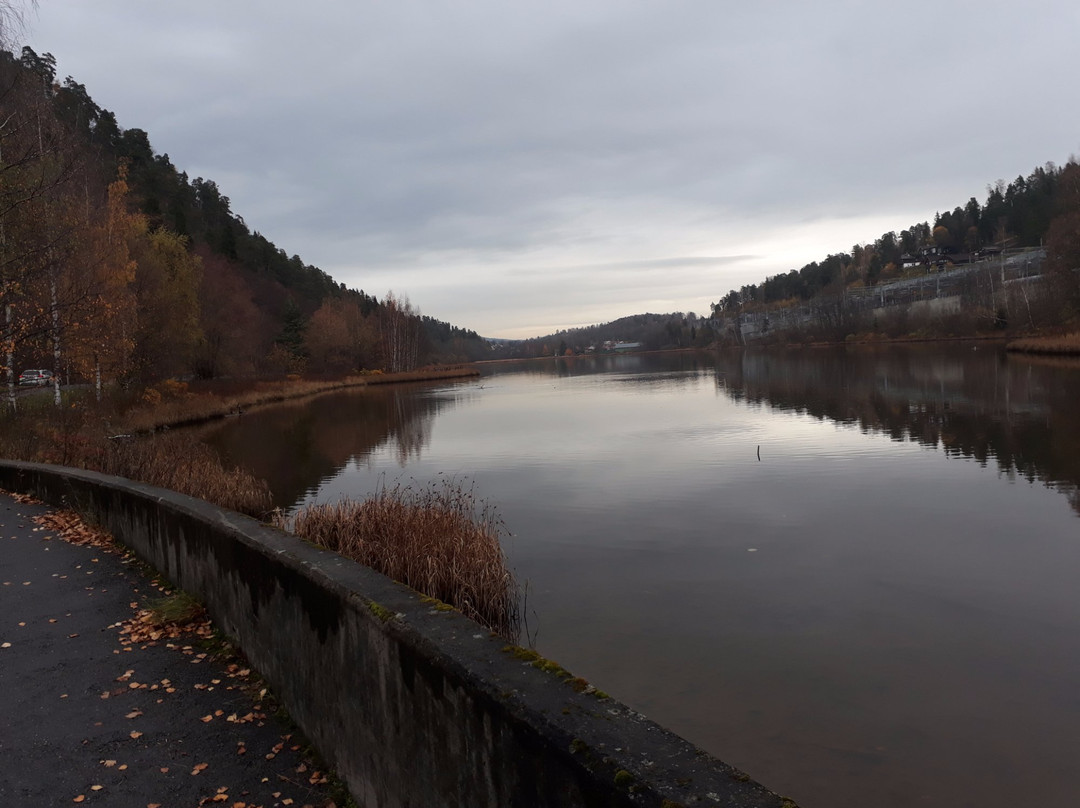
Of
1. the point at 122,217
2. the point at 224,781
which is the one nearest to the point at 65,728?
the point at 224,781

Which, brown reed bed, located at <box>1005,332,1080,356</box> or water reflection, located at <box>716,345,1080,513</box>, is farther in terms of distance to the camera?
brown reed bed, located at <box>1005,332,1080,356</box>

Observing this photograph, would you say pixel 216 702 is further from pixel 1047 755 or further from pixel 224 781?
pixel 1047 755

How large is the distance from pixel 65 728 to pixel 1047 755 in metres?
7.31

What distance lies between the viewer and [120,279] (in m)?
28.8

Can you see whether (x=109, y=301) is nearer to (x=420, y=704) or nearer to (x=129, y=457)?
(x=129, y=457)

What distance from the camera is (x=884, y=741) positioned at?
20.6 feet

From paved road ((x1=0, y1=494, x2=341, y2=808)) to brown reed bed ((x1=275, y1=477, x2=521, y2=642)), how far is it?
8.15 feet

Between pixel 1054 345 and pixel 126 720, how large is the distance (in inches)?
2462

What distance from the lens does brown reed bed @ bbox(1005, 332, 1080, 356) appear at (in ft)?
164

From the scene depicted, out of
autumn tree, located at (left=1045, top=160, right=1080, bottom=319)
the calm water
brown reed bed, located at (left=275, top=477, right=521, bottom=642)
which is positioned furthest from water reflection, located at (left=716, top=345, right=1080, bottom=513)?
brown reed bed, located at (left=275, top=477, right=521, bottom=642)

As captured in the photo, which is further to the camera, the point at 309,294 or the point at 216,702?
the point at 309,294

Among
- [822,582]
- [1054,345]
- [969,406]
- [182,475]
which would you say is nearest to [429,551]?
[822,582]

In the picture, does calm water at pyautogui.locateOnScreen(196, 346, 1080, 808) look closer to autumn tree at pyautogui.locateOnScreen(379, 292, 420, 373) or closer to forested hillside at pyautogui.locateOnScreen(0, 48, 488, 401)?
forested hillside at pyautogui.locateOnScreen(0, 48, 488, 401)

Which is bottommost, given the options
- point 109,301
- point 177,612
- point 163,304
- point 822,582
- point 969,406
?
point 822,582
